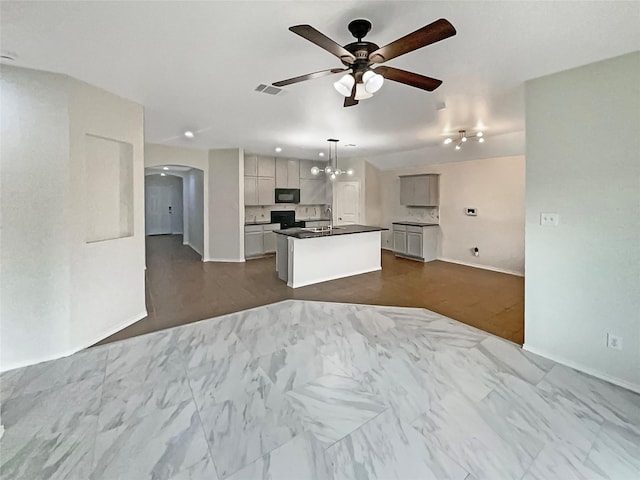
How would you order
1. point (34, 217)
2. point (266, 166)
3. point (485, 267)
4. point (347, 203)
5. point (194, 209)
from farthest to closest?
point (347, 203)
point (194, 209)
point (266, 166)
point (485, 267)
point (34, 217)

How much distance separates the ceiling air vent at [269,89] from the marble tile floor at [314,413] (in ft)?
8.80

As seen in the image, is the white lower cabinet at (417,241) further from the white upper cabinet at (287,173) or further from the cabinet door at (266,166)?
the cabinet door at (266,166)

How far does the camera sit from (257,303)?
425 cm

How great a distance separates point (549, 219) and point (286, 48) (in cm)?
281

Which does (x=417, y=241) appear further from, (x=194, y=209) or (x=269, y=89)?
(x=194, y=209)

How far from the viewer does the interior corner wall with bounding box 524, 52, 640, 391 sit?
233 centimetres

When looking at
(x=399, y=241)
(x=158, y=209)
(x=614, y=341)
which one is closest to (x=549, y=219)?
(x=614, y=341)

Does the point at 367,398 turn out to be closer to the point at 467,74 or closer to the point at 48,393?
the point at 48,393

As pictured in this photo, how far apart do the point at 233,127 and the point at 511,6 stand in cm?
400

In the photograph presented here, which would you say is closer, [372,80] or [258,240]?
[372,80]

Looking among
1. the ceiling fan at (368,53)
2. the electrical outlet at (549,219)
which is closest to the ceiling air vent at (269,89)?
the ceiling fan at (368,53)

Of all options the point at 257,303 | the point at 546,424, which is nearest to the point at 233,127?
the point at 257,303

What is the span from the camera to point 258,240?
25.0 ft

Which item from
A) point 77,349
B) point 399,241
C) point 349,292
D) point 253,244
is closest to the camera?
point 77,349
